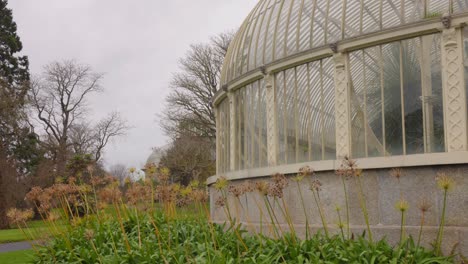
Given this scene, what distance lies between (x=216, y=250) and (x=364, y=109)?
486 centimetres

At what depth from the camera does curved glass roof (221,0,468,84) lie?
37.4ft

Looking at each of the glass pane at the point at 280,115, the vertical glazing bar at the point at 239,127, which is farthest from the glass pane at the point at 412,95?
the vertical glazing bar at the point at 239,127

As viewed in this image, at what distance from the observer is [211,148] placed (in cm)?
4344

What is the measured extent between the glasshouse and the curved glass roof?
0.03 meters

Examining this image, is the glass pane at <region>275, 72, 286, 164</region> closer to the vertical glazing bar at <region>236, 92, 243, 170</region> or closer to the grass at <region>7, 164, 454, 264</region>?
the vertical glazing bar at <region>236, 92, 243, 170</region>

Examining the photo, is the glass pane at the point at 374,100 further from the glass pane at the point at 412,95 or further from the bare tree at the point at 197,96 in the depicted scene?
the bare tree at the point at 197,96

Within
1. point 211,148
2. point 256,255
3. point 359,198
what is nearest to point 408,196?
point 359,198

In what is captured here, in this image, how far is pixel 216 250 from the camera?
28.7 feet

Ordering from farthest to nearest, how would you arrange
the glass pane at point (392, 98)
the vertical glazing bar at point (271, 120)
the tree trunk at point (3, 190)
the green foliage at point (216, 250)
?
the tree trunk at point (3, 190), the vertical glazing bar at point (271, 120), the glass pane at point (392, 98), the green foliage at point (216, 250)

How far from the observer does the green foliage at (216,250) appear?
8.03m

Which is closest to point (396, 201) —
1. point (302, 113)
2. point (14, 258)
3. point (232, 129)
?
point (302, 113)

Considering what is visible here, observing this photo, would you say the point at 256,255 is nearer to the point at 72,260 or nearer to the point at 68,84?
the point at 72,260

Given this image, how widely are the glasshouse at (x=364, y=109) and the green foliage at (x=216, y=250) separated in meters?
0.53

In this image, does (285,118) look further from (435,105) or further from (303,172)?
(303,172)
